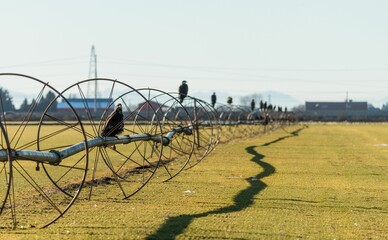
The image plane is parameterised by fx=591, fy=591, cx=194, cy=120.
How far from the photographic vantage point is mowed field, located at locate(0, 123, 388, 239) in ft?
24.7

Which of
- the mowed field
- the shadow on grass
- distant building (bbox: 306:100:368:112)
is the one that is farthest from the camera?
distant building (bbox: 306:100:368:112)

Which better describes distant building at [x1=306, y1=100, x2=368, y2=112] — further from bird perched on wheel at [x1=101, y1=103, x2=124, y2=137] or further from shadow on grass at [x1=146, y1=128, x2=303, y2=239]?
bird perched on wheel at [x1=101, y1=103, x2=124, y2=137]

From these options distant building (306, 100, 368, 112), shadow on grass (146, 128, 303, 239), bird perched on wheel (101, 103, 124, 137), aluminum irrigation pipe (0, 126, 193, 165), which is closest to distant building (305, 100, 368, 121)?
distant building (306, 100, 368, 112)

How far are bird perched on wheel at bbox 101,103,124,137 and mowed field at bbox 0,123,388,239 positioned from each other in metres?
1.17

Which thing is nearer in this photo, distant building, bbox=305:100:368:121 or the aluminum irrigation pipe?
the aluminum irrigation pipe

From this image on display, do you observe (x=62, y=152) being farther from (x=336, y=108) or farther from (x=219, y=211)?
(x=336, y=108)

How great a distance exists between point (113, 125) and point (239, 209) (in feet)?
9.46

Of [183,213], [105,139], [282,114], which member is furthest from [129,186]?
[282,114]

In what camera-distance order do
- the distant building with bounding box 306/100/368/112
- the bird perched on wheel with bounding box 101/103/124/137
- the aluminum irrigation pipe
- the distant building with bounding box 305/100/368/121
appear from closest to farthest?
the aluminum irrigation pipe → the bird perched on wheel with bounding box 101/103/124/137 → the distant building with bounding box 305/100/368/121 → the distant building with bounding box 306/100/368/112

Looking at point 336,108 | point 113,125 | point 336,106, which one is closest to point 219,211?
point 113,125

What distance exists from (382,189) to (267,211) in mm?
3888

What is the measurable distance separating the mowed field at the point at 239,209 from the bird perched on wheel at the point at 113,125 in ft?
3.85

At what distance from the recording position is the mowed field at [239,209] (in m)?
7.54

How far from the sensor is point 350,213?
9117 millimetres
